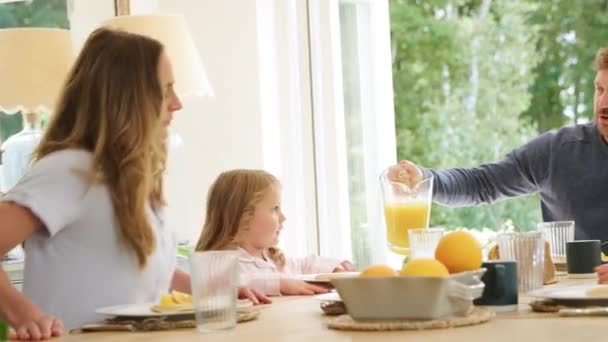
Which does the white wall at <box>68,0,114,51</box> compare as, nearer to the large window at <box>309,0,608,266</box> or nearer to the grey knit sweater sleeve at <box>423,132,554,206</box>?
the grey knit sweater sleeve at <box>423,132,554,206</box>

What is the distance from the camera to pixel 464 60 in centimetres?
755

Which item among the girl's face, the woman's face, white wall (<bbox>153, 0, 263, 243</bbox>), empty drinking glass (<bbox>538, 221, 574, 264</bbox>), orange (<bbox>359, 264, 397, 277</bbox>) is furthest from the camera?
white wall (<bbox>153, 0, 263, 243</bbox>)

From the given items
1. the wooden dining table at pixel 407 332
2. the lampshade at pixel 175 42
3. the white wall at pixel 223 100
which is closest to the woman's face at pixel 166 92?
the wooden dining table at pixel 407 332

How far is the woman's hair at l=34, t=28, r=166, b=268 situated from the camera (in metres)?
2.09

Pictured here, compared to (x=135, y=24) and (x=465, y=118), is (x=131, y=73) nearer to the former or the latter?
(x=135, y=24)

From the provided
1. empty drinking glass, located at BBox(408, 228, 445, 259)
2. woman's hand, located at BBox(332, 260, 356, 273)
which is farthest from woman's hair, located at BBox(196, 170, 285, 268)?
empty drinking glass, located at BBox(408, 228, 445, 259)

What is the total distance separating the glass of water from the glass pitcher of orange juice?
2.39ft

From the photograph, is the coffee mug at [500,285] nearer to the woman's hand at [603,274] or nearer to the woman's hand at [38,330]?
the woman's hand at [603,274]

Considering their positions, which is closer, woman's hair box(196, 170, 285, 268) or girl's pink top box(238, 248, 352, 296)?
girl's pink top box(238, 248, 352, 296)

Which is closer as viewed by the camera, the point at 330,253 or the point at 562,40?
the point at 330,253

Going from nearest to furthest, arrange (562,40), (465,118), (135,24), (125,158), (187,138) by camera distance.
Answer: (125,158)
(135,24)
(187,138)
(562,40)
(465,118)

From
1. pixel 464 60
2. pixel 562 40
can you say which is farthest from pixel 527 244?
pixel 464 60

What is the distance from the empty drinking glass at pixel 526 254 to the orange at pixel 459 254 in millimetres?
296

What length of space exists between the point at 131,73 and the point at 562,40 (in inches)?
204
